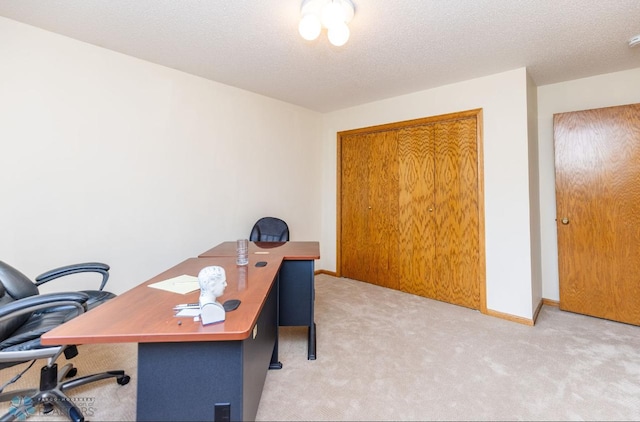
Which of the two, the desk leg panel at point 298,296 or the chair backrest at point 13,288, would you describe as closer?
the chair backrest at point 13,288

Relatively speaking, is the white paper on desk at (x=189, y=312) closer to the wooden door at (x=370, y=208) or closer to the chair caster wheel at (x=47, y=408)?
the chair caster wheel at (x=47, y=408)

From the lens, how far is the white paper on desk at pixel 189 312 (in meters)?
1.13

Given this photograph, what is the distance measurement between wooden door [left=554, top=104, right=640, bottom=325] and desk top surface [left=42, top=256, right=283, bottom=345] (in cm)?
322

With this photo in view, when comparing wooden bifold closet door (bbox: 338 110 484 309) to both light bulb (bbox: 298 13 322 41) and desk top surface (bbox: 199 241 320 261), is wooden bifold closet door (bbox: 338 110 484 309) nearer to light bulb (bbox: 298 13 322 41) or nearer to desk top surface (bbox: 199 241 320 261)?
desk top surface (bbox: 199 241 320 261)

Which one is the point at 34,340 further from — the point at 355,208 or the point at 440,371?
the point at 355,208

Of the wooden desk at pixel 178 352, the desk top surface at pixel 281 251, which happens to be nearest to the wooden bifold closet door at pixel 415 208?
the desk top surface at pixel 281 251

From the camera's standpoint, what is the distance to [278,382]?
178 centimetres

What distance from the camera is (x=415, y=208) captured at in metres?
3.48

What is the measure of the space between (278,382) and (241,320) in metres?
0.97

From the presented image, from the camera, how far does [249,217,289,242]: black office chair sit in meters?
3.21

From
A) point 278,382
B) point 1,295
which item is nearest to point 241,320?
point 278,382

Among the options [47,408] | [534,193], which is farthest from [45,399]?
[534,193]

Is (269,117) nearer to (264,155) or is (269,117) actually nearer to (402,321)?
(264,155)

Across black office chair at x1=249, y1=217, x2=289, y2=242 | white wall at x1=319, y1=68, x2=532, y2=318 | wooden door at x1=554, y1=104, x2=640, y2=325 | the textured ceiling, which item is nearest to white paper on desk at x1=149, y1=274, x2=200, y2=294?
black office chair at x1=249, y1=217, x2=289, y2=242
